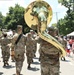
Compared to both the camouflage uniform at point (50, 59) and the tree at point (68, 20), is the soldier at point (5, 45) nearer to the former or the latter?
the camouflage uniform at point (50, 59)

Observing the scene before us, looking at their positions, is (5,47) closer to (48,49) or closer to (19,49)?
(19,49)

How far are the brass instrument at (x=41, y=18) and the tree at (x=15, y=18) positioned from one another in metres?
66.1

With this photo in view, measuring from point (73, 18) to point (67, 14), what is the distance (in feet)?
8.75

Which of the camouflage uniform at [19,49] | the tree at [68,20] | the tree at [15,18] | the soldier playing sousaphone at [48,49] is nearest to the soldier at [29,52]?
the camouflage uniform at [19,49]

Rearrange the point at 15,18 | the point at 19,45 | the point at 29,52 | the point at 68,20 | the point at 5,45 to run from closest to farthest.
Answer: the point at 19,45
the point at 29,52
the point at 5,45
the point at 68,20
the point at 15,18

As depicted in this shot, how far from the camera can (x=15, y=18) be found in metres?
77.5

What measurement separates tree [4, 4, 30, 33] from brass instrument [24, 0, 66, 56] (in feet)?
217

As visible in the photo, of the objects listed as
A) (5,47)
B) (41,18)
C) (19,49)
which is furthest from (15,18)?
(41,18)

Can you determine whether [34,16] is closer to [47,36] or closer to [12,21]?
[47,36]

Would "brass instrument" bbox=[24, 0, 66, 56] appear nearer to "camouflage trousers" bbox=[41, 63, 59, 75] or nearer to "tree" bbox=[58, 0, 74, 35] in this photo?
"camouflage trousers" bbox=[41, 63, 59, 75]

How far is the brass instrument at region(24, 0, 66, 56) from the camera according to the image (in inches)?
304

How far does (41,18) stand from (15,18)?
229 feet

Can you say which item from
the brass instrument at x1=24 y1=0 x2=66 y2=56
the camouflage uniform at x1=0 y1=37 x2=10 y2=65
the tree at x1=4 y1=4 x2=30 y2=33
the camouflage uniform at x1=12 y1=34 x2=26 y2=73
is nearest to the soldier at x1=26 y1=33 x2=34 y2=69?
the camouflage uniform at x1=0 y1=37 x2=10 y2=65

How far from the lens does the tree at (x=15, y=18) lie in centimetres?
7581
